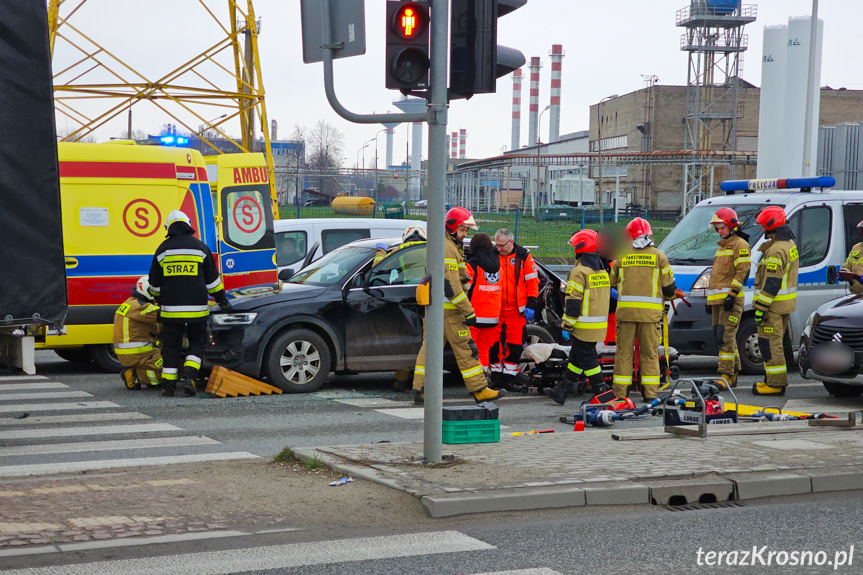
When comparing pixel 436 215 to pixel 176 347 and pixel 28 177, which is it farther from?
pixel 176 347

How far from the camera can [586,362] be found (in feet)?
33.6

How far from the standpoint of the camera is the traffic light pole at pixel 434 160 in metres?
6.16

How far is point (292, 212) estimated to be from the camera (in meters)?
34.0

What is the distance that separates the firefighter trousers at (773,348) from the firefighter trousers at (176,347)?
6.23 meters

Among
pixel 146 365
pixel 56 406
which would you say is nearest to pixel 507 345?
pixel 146 365

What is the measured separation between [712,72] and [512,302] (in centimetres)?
5645

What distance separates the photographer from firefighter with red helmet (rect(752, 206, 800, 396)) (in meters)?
11.1

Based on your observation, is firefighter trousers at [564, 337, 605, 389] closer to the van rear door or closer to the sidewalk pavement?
the sidewalk pavement

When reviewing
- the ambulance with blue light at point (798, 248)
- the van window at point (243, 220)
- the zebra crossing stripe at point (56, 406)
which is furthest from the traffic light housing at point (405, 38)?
the van window at point (243, 220)

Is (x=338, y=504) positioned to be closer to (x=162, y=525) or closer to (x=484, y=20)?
(x=162, y=525)

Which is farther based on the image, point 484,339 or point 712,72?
point 712,72

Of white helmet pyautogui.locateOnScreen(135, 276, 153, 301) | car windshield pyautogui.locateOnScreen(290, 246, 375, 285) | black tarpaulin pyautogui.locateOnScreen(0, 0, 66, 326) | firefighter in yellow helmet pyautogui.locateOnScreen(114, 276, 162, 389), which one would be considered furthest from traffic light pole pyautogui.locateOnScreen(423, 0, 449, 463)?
white helmet pyautogui.locateOnScreen(135, 276, 153, 301)

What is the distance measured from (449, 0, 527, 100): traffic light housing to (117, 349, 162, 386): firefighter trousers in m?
6.14

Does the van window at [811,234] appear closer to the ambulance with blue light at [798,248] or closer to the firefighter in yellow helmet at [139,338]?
the ambulance with blue light at [798,248]
